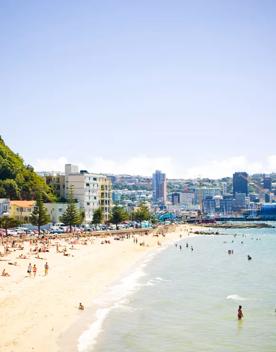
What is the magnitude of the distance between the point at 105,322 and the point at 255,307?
9.52 metres

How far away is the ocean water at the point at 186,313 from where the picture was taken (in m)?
22.5

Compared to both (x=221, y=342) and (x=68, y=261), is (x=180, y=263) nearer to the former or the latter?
(x=68, y=261)

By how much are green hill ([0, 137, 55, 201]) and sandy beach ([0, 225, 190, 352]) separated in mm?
36069

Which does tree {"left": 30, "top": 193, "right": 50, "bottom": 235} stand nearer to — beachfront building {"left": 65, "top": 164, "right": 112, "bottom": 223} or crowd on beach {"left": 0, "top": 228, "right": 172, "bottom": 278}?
crowd on beach {"left": 0, "top": 228, "right": 172, "bottom": 278}

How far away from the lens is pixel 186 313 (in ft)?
92.9

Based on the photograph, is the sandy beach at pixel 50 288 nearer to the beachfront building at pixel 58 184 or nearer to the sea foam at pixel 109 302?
the sea foam at pixel 109 302

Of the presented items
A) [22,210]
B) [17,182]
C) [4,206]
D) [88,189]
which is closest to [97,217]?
[88,189]

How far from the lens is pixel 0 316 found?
957 inches

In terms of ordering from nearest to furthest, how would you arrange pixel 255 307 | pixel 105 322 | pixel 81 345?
pixel 81 345
pixel 105 322
pixel 255 307

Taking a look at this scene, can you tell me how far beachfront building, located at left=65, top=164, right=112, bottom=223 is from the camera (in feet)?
336

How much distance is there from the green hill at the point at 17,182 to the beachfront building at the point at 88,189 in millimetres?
4750

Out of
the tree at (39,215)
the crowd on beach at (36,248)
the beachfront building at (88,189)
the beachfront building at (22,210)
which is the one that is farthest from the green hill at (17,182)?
the crowd on beach at (36,248)

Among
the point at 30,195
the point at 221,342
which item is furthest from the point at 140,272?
the point at 30,195

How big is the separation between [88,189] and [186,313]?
7620cm
